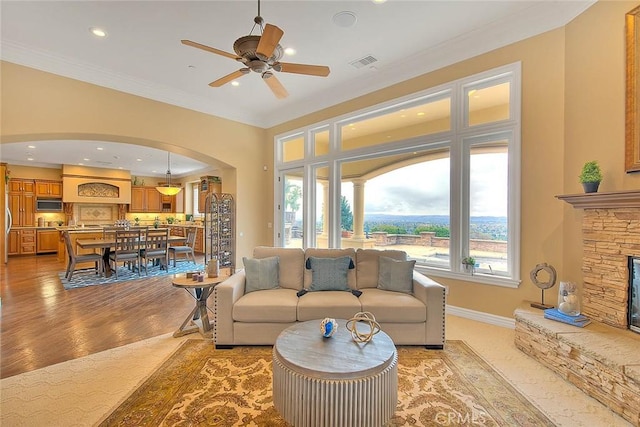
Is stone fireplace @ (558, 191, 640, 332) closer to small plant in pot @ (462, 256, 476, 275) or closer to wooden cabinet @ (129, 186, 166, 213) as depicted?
small plant in pot @ (462, 256, 476, 275)

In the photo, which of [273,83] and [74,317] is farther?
[74,317]

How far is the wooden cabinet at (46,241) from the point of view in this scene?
9625 mm

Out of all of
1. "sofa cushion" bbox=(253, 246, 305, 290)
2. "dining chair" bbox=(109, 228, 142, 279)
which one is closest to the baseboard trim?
"sofa cushion" bbox=(253, 246, 305, 290)

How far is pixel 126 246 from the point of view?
6367mm

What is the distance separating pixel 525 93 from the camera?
339cm

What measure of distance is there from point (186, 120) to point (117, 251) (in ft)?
11.2

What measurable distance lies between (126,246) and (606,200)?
8010 millimetres

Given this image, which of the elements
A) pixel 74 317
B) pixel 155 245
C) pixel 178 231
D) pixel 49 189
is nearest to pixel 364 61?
pixel 74 317

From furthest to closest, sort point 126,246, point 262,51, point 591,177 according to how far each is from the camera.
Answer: point 126,246
point 591,177
point 262,51

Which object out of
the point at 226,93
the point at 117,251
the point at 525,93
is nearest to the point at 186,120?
the point at 226,93

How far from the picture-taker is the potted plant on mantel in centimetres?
269

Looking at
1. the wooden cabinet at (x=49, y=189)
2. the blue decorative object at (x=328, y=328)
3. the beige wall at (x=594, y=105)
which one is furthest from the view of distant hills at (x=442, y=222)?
the wooden cabinet at (x=49, y=189)

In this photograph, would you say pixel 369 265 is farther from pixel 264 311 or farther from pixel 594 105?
pixel 594 105

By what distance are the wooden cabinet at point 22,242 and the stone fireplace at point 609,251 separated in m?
13.9
